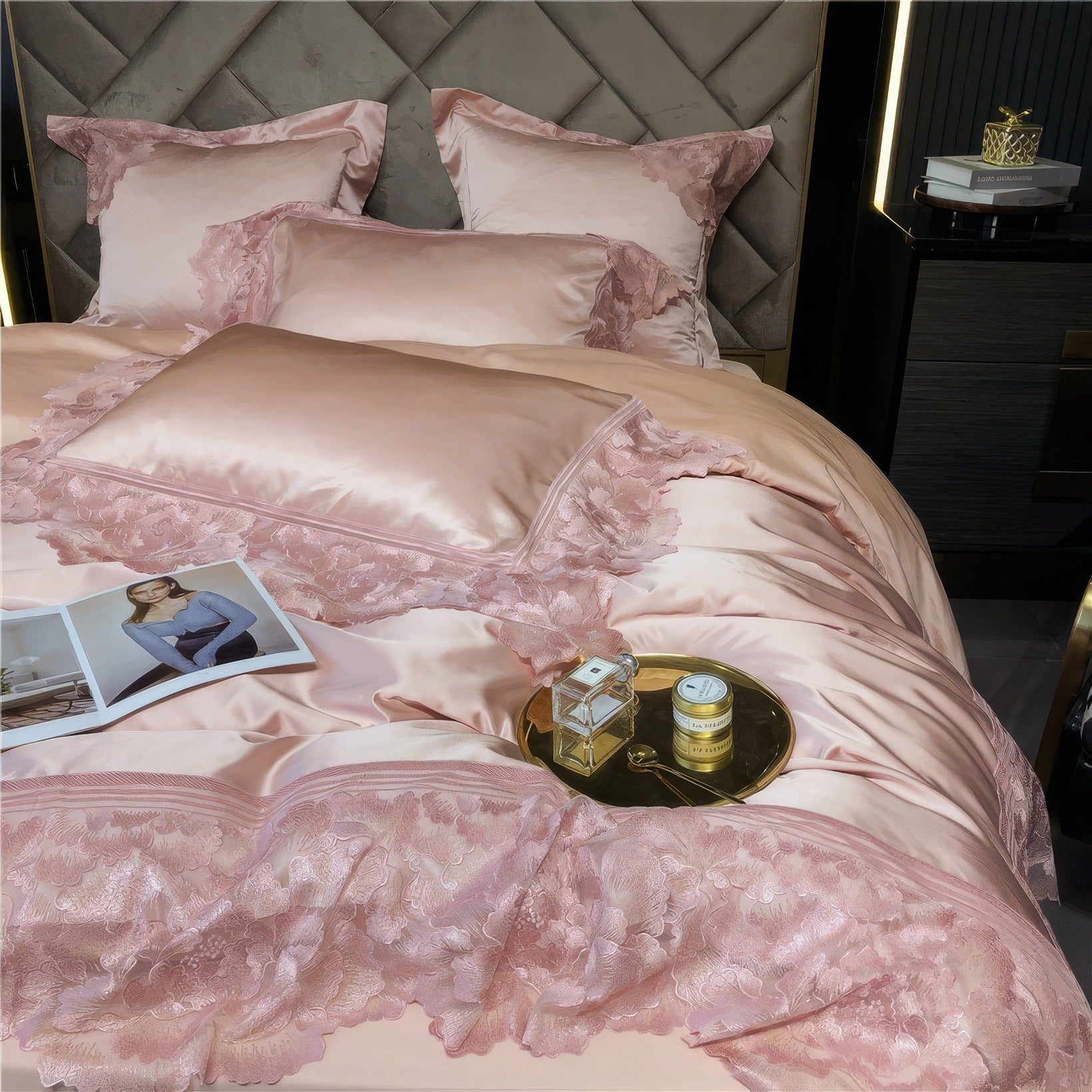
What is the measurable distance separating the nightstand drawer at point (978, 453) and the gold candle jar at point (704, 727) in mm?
1514

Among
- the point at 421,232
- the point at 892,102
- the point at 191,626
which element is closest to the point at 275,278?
the point at 421,232

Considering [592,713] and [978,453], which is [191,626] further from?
[978,453]

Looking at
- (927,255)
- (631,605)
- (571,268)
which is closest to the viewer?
(631,605)

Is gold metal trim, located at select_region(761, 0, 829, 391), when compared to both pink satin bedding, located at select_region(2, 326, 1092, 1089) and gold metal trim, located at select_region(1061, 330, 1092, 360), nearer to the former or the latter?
gold metal trim, located at select_region(1061, 330, 1092, 360)

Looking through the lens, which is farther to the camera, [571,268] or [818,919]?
[571,268]

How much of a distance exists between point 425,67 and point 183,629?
1.67 metres

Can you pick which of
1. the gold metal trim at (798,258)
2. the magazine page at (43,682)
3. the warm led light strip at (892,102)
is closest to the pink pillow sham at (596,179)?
the gold metal trim at (798,258)

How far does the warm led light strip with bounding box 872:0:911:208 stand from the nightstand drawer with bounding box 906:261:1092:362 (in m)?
0.41

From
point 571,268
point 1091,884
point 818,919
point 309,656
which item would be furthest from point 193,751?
point 1091,884

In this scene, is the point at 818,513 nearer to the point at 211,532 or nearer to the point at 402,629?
the point at 402,629

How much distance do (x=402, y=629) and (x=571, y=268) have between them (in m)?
0.99

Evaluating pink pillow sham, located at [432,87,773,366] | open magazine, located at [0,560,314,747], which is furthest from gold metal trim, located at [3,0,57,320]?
open magazine, located at [0,560,314,747]

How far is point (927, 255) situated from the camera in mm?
2191

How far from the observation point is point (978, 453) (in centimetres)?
235
